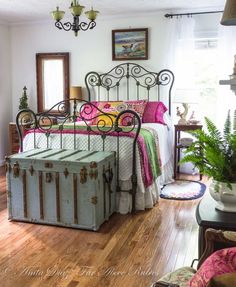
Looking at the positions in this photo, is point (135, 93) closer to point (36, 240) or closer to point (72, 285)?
point (36, 240)

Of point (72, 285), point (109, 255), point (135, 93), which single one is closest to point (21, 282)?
point (72, 285)

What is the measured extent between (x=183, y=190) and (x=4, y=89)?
11.2 feet

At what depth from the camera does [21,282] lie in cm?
238

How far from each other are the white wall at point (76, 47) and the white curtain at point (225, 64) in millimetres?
805

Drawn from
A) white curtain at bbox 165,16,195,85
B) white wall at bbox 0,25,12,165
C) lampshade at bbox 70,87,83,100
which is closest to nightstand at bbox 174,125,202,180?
white curtain at bbox 165,16,195,85

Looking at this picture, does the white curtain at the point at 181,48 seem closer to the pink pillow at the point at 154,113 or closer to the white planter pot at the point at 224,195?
the pink pillow at the point at 154,113

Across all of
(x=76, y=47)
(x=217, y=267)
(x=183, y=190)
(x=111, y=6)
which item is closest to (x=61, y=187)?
(x=183, y=190)

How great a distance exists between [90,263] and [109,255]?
188mm

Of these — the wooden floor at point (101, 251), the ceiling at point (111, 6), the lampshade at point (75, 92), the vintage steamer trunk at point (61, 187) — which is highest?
the ceiling at point (111, 6)

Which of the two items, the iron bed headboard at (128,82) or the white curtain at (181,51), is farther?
the iron bed headboard at (128,82)

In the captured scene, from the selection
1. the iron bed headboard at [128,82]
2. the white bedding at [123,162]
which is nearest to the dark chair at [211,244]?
the white bedding at [123,162]

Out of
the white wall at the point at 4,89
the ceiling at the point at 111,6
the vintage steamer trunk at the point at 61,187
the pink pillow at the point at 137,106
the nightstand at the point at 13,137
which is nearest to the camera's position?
the vintage steamer trunk at the point at 61,187

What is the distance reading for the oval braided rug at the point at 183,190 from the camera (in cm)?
427

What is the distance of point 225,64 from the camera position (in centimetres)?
494
